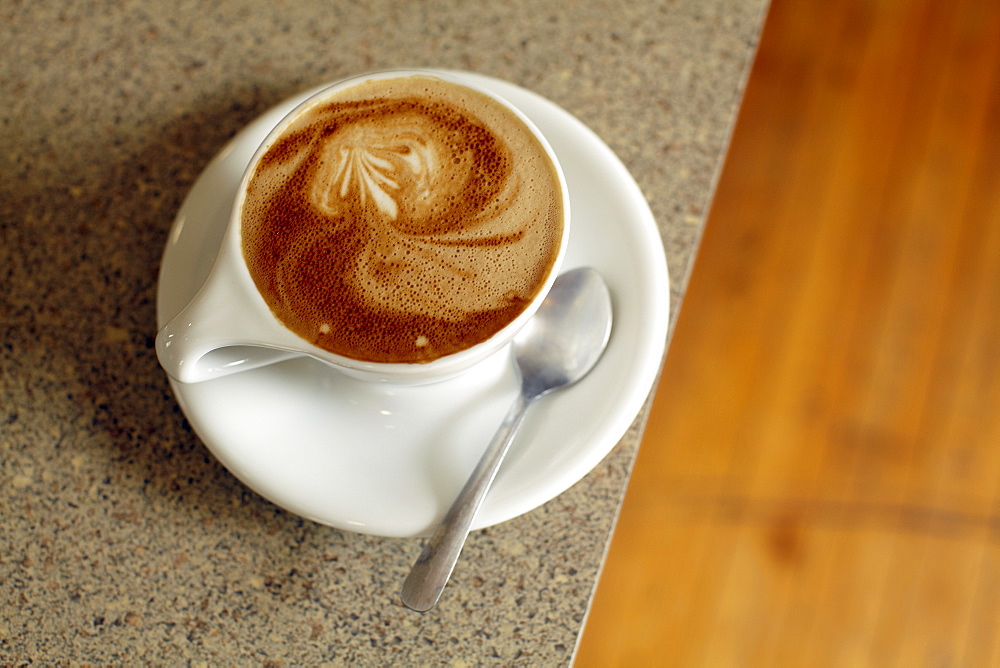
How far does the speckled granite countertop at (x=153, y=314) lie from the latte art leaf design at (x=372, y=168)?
23 centimetres

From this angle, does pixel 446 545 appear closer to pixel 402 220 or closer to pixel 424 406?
pixel 424 406

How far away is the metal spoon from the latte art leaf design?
0.54 feet

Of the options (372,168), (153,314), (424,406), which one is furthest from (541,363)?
(153,314)

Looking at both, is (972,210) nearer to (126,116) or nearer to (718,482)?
(718,482)

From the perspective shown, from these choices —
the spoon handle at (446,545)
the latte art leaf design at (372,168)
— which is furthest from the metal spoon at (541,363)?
the latte art leaf design at (372,168)

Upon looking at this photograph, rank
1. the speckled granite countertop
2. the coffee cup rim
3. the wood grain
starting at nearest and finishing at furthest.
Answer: the coffee cup rim → the speckled granite countertop → the wood grain

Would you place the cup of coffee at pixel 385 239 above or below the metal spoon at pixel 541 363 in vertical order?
above

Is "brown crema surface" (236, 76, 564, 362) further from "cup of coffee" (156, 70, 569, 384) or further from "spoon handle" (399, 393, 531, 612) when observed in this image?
"spoon handle" (399, 393, 531, 612)

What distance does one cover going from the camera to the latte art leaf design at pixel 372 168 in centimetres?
61

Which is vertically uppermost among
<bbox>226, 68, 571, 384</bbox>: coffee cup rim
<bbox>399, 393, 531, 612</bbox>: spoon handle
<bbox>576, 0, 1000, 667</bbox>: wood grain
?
<bbox>226, 68, 571, 384</bbox>: coffee cup rim

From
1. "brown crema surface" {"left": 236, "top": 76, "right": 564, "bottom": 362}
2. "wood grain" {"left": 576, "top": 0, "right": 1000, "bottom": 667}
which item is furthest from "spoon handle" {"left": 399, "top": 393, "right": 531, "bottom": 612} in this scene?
"wood grain" {"left": 576, "top": 0, "right": 1000, "bottom": 667}

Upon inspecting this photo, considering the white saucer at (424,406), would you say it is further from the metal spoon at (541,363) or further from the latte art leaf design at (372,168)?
the latte art leaf design at (372,168)

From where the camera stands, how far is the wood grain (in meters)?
1.50

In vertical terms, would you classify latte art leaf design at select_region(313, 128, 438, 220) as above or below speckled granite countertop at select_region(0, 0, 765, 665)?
above
